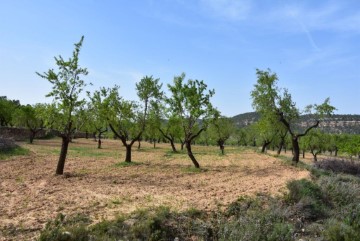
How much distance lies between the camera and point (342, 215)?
50.3 feet

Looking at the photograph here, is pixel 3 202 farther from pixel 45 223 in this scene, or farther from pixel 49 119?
pixel 49 119

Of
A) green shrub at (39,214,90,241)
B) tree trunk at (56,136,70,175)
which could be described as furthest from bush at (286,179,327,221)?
tree trunk at (56,136,70,175)

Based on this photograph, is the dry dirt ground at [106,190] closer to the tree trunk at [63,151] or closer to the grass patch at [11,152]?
the tree trunk at [63,151]

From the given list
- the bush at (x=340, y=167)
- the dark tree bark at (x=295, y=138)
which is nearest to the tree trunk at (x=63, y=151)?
the dark tree bark at (x=295, y=138)

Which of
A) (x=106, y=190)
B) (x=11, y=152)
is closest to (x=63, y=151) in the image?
(x=106, y=190)

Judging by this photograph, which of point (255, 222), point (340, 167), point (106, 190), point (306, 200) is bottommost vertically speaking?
point (255, 222)

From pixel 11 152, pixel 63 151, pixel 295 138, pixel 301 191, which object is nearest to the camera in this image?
pixel 301 191

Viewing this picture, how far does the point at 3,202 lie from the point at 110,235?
22.0ft

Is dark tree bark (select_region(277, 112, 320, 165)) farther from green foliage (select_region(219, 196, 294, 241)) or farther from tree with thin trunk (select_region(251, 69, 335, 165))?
green foliage (select_region(219, 196, 294, 241))

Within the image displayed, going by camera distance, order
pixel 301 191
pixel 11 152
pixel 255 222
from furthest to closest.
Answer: pixel 11 152, pixel 301 191, pixel 255 222

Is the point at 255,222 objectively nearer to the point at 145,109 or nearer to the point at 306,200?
the point at 306,200

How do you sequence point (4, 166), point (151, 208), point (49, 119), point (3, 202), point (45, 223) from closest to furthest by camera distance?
1. point (45, 223)
2. point (151, 208)
3. point (3, 202)
4. point (49, 119)
5. point (4, 166)

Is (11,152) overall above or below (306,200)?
above

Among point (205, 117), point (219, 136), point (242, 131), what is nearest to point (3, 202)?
point (205, 117)
